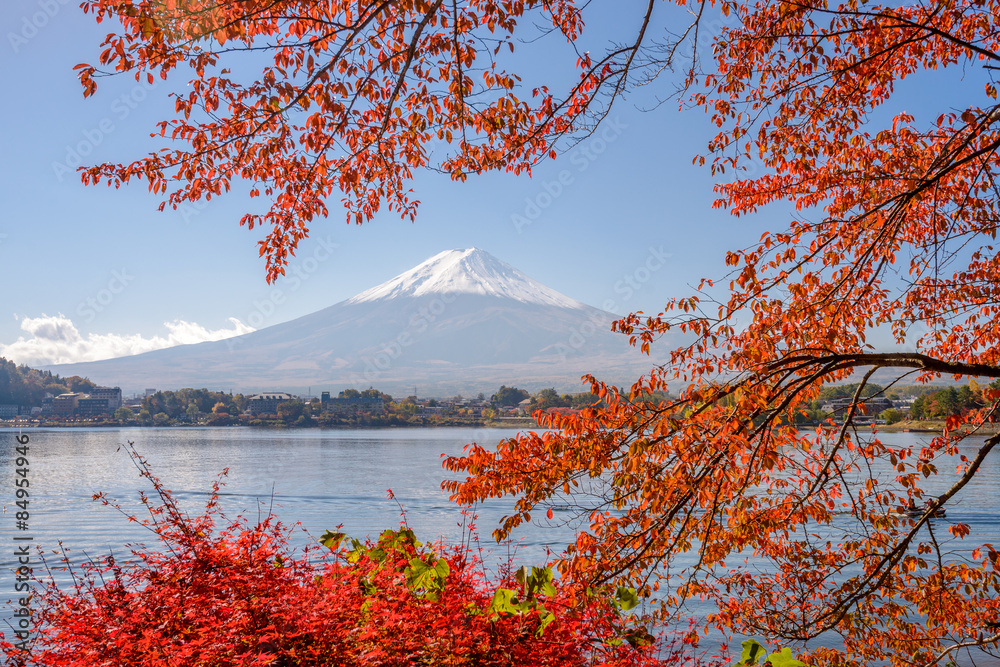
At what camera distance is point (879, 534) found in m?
4.89

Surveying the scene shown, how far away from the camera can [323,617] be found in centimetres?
330

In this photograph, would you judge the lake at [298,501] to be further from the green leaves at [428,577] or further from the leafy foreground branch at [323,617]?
the green leaves at [428,577]

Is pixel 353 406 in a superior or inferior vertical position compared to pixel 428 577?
inferior

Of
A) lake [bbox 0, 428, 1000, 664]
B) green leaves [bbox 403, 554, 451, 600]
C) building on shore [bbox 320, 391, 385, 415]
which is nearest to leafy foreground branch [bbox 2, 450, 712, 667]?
green leaves [bbox 403, 554, 451, 600]

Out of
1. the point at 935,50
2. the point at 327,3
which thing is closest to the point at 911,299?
the point at 935,50

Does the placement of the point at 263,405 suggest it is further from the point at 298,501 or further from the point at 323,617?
the point at 323,617
